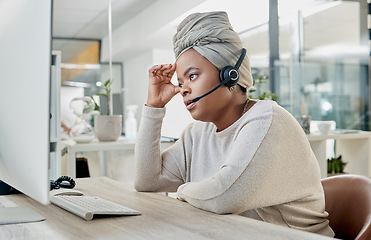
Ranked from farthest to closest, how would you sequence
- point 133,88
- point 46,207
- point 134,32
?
point 133,88 → point 134,32 → point 46,207

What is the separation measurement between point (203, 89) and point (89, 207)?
0.49 m

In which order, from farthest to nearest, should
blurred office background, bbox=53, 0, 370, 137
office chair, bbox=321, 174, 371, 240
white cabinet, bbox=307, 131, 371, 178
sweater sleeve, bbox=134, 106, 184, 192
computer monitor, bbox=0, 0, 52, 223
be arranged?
blurred office background, bbox=53, 0, 370, 137
white cabinet, bbox=307, 131, 371, 178
sweater sleeve, bbox=134, 106, 184, 192
office chair, bbox=321, 174, 371, 240
computer monitor, bbox=0, 0, 52, 223

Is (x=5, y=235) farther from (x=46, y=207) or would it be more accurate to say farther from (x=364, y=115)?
(x=364, y=115)

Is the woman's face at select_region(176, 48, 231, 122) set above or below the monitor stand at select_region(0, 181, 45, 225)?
above

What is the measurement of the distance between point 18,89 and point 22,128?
0.25ft

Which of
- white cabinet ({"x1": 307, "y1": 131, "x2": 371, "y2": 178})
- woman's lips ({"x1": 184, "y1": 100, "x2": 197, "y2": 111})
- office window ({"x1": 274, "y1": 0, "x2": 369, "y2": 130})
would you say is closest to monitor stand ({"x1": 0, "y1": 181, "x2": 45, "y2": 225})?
woman's lips ({"x1": 184, "y1": 100, "x2": 197, "y2": 111})

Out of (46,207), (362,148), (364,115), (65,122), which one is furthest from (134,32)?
(46,207)

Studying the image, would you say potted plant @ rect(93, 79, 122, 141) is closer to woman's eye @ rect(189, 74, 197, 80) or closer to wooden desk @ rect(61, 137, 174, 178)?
wooden desk @ rect(61, 137, 174, 178)

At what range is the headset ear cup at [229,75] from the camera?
138 centimetres

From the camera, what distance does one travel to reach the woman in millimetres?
1156

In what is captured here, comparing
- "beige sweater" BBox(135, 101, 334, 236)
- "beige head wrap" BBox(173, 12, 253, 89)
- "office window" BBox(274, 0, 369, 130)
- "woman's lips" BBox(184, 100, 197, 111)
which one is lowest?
"beige sweater" BBox(135, 101, 334, 236)

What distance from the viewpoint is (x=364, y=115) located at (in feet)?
16.4

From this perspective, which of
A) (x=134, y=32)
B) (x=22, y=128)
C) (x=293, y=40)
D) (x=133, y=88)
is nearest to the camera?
(x=22, y=128)

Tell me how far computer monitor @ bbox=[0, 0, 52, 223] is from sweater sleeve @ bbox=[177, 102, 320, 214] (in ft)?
1.41
